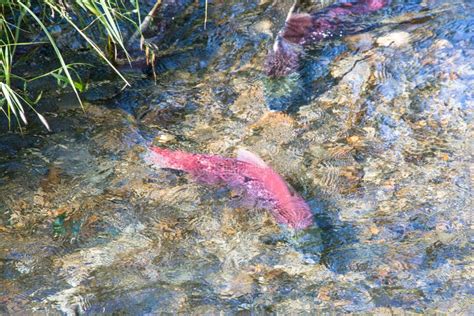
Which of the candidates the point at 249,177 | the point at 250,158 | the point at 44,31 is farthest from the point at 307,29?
the point at 44,31

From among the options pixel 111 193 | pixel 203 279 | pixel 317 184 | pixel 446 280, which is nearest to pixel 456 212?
pixel 446 280

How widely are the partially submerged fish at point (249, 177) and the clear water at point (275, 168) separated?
0.06m

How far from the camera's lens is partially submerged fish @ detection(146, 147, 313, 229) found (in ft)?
10.4

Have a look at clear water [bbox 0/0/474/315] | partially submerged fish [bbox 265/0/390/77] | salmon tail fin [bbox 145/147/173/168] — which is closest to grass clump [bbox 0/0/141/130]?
clear water [bbox 0/0/474/315]

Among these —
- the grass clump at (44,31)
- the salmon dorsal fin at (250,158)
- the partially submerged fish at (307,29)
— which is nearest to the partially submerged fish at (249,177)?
the salmon dorsal fin at (250,158)

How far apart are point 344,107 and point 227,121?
2.26 feet

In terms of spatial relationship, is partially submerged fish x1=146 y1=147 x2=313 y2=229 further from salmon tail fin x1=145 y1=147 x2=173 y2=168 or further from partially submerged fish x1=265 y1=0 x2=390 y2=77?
partially submerged fish x1=265 y1=0 x2=390 y2=77

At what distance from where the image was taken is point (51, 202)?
130 inches

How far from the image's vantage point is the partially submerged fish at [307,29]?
413cm

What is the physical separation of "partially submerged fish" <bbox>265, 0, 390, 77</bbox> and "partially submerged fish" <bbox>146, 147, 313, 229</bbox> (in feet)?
2.81

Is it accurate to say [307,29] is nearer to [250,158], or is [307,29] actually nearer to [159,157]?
[250,158]

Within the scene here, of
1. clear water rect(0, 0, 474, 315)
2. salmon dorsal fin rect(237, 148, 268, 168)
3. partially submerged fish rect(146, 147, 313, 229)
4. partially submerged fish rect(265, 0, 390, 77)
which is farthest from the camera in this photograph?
partially submerged fish rect(265, 0, 390, 77)

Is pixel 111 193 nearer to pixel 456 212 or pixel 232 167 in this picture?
pixel 232 167

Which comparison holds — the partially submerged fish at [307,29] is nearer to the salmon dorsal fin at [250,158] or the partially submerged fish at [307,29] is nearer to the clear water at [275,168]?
the clear water at [275,168]
